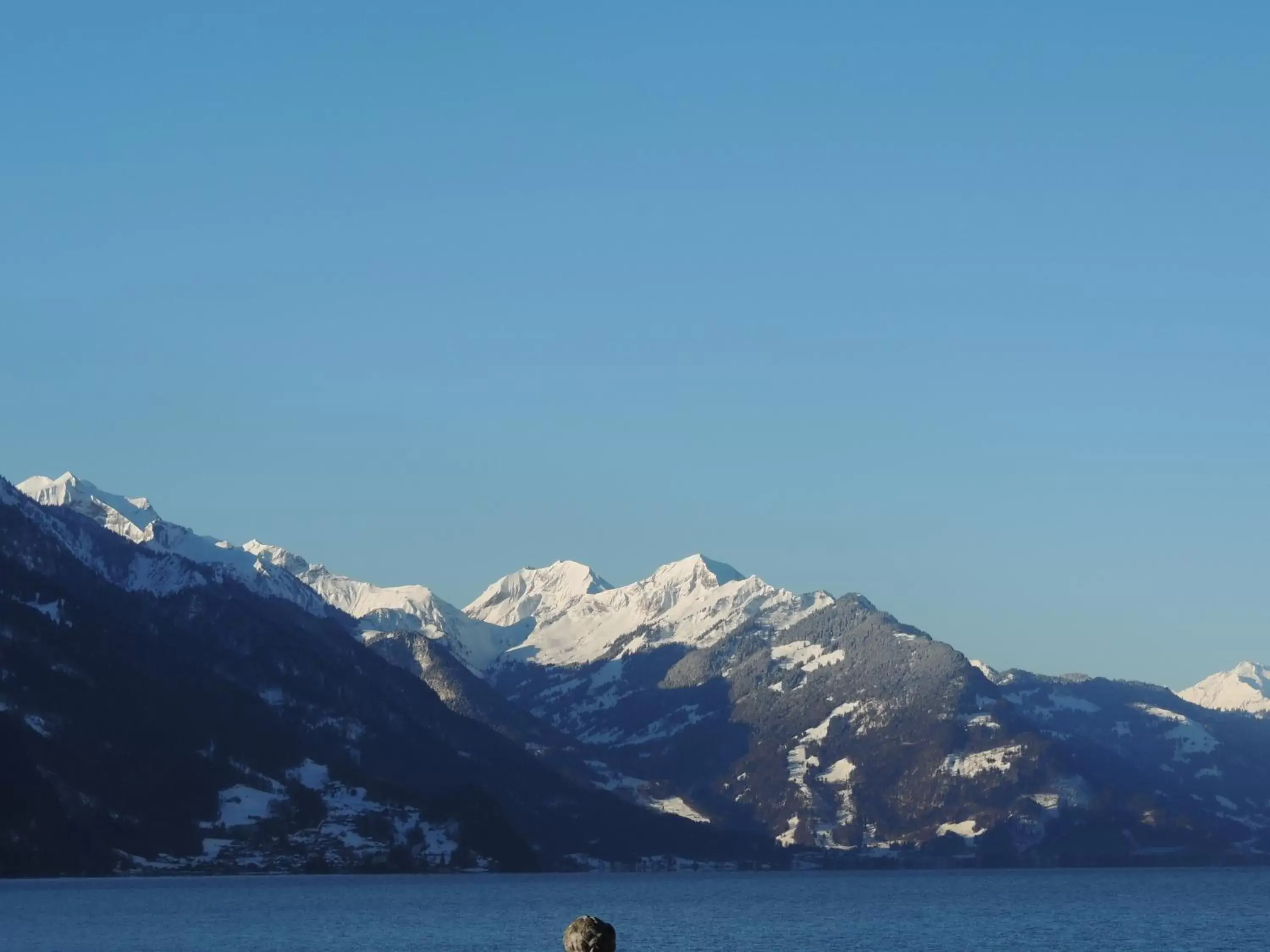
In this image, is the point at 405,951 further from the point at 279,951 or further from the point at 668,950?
the point at 668,950

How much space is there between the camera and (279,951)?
19562cm

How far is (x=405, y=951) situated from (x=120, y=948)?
29889 mm

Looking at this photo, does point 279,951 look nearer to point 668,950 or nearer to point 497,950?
point 497,950

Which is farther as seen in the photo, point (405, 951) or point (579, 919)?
point (405, 951)

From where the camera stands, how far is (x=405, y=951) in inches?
7840

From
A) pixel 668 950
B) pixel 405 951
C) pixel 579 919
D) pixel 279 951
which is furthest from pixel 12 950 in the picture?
pixel 579 919

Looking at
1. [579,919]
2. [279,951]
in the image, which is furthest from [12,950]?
[579,919]

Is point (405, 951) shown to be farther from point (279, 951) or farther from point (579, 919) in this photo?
point (579, 919)

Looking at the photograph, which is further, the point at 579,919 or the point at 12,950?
the point at 12,950

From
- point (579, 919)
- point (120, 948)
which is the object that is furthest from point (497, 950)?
point (579, 919)

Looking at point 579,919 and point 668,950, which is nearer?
point 579,919

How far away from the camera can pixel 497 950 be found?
19912cm

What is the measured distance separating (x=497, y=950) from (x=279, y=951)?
74.6ft

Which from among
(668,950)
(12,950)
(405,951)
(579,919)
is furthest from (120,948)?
(579,919)
